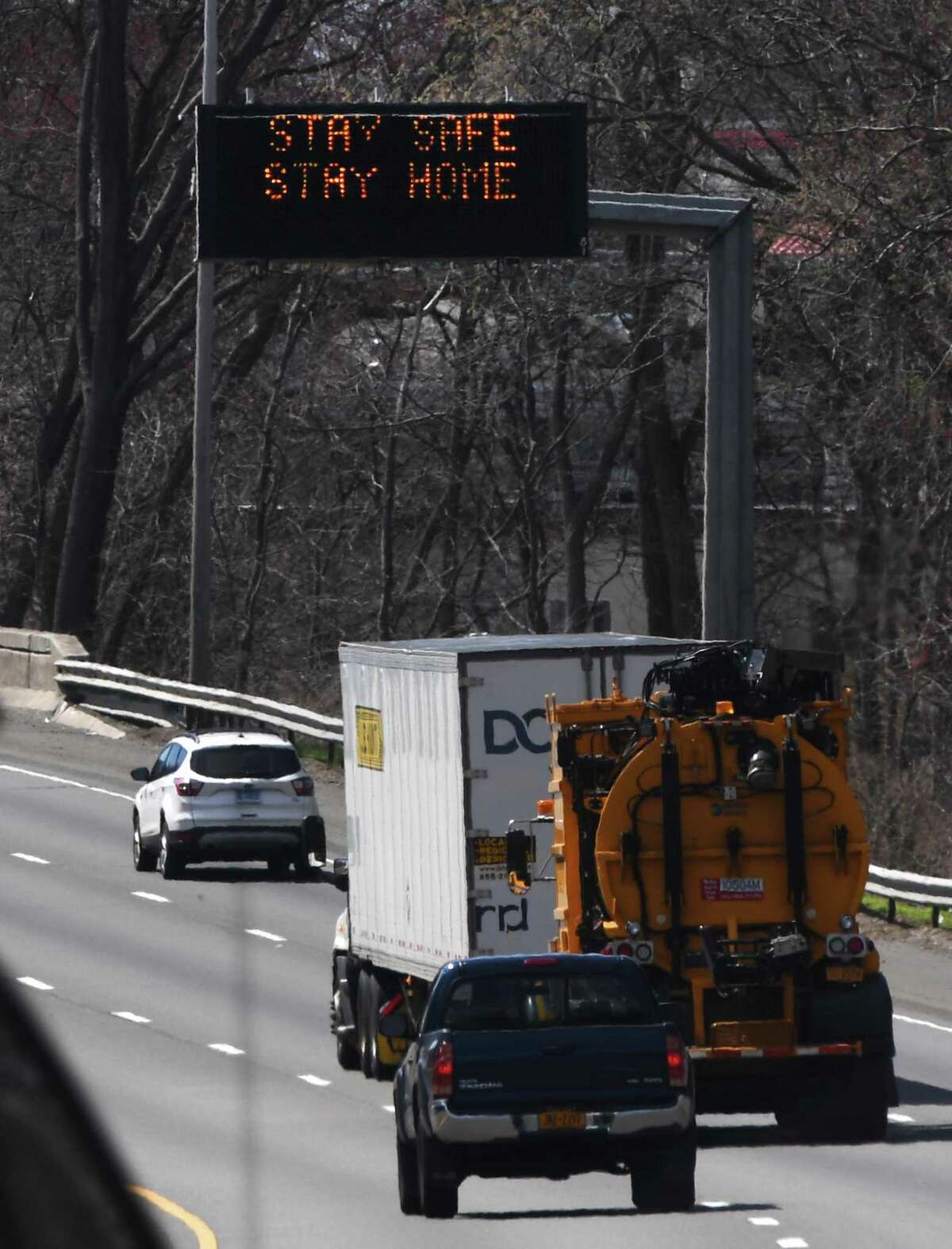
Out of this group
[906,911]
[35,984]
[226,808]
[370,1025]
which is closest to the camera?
[370,1025]

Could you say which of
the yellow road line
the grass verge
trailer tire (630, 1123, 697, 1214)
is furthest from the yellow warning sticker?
the grass verge

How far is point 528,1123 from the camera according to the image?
1199cm

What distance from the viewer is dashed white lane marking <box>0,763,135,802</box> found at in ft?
99.9

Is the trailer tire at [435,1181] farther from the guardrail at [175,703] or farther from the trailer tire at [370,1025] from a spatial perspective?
the guardrail at [175,703]

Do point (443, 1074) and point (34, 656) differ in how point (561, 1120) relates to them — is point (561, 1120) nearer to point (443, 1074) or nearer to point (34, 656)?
point (443, 1074)

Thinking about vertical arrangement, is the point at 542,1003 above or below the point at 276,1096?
above

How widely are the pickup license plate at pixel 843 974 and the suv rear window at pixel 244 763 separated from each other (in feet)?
38.6

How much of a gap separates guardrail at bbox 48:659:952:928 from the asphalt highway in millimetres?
4880

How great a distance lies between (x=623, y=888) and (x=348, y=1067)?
3603 millimetres

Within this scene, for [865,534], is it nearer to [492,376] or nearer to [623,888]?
[623,888]

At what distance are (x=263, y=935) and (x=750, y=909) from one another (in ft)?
28.0

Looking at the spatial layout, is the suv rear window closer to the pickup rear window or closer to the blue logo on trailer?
the blue logo on trailer

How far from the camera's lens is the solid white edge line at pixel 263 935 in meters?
22.0

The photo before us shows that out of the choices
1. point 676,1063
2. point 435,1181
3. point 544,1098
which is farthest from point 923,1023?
point 435,1181
